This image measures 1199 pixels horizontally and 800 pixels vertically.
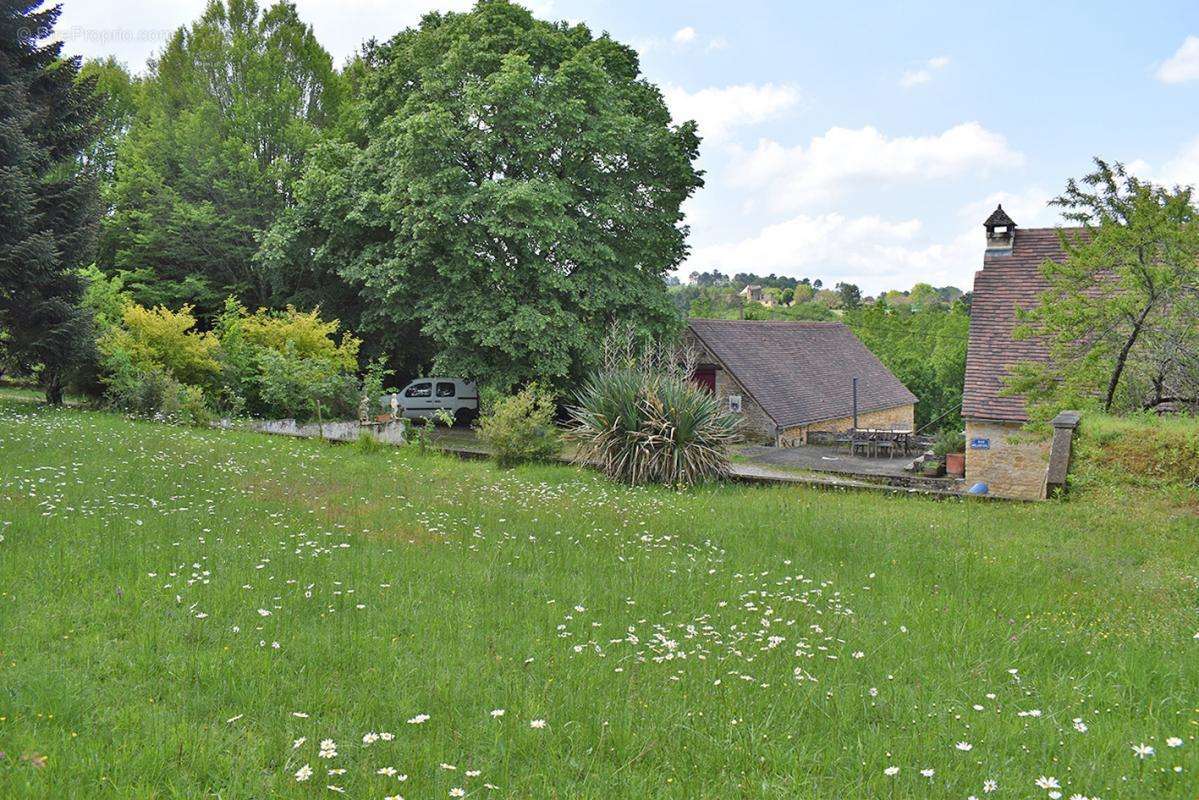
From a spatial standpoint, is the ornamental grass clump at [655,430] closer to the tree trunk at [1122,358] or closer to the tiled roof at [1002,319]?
the tree trunk at [1122,358]

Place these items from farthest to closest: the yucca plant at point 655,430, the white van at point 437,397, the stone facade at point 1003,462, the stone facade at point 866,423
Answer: the stone facade at point 866,423 < the white van at point 437,397 < the stone facade at point 1003,462 < the yucca plant at point 655,430

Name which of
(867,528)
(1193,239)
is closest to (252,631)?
(867,528)

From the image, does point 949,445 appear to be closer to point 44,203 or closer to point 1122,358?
point 1122,358

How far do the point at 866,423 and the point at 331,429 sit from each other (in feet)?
84.8

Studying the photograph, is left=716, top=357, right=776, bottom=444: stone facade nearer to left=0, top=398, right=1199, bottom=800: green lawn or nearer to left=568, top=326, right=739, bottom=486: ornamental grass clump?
left=568, top=326, right=739, bottom=486: ornamental grass clump

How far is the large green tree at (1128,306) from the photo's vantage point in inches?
517

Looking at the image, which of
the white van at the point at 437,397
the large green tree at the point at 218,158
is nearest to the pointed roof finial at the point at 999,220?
the white van at the point at 437,397

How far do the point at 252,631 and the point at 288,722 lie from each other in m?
1.35

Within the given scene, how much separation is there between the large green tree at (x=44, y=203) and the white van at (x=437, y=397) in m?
11.0

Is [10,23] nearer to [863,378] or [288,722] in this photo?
[288,722]

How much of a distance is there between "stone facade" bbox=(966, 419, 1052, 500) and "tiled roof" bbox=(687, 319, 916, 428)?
10.4 meters

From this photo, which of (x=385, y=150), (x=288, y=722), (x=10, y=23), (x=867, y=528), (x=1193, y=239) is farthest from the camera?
(x=385, y=150)

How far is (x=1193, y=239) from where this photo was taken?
13266mm

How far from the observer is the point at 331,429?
744 inches
